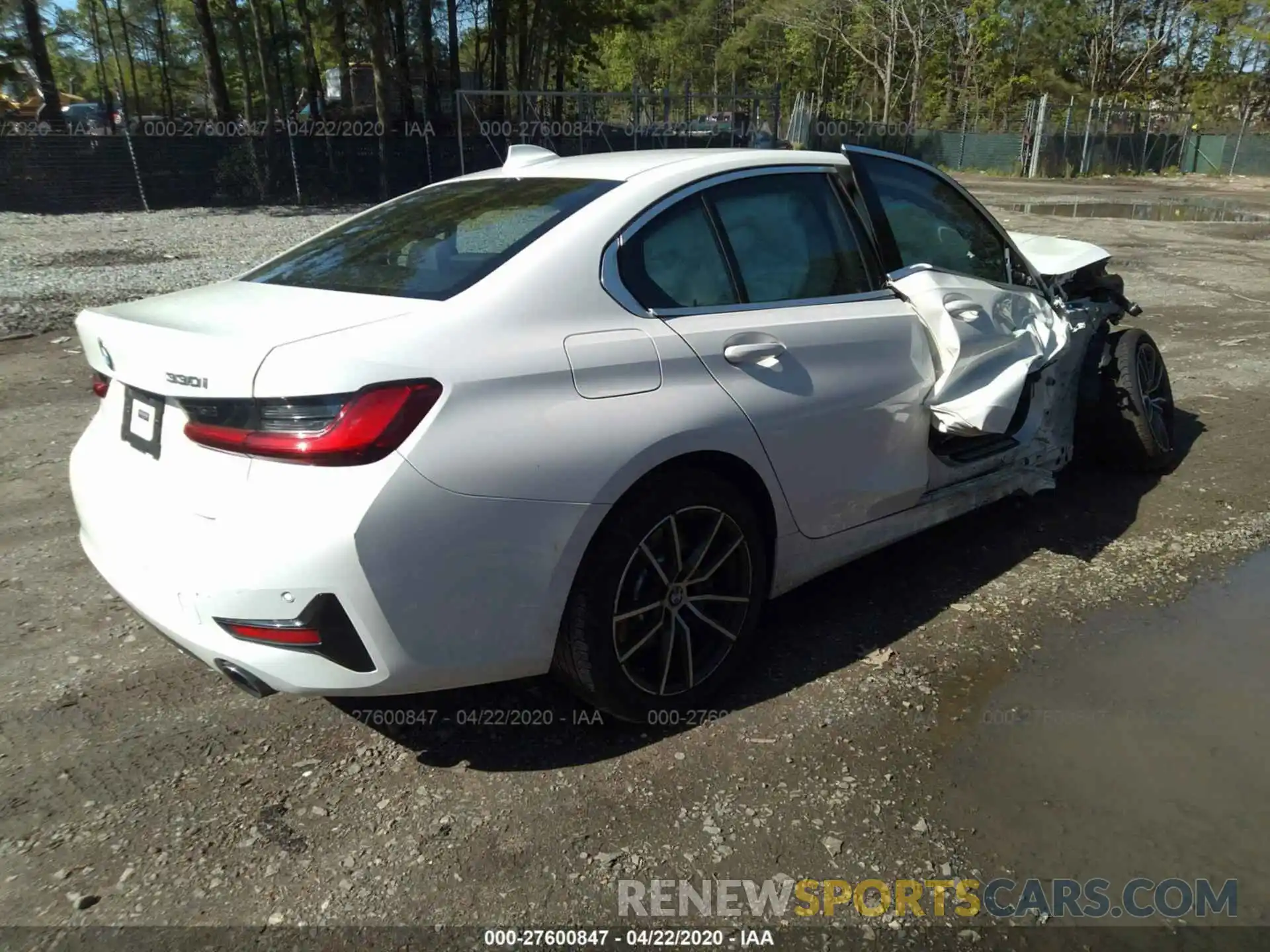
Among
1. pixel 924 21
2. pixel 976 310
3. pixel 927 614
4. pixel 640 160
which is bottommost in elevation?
pixel 927 614

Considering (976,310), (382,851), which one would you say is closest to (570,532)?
(382,851)

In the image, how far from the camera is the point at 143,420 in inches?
104

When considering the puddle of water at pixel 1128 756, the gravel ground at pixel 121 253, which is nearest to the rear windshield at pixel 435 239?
the puddle of water at pixel 1128 756

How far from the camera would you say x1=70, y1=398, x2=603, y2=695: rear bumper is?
2.25 m

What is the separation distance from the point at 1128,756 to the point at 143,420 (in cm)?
310

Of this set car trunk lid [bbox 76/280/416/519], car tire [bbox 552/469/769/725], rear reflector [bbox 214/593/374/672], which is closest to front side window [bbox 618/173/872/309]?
car tire [bbox 552/469/769/725]

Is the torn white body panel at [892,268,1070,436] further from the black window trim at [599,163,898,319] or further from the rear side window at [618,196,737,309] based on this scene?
the rear side window at [618,196,737,309]

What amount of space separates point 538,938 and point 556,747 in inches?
29.1

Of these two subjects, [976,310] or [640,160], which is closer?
[640,160]

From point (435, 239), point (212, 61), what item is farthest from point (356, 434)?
point (212, 61)

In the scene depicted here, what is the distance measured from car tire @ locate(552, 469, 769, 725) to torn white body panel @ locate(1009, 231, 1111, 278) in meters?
2.85

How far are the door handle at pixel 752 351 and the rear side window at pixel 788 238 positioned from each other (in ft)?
0.67

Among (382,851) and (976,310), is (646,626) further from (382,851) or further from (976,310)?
(976,310)

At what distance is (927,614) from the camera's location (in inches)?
148
